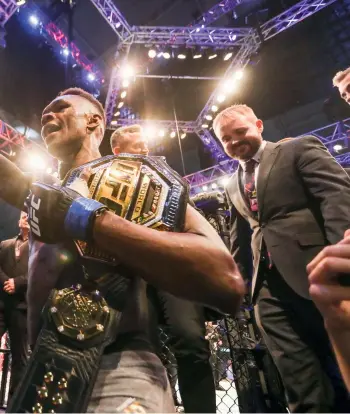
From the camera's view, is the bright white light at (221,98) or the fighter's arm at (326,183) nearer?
the fighter's arm at (326,183)

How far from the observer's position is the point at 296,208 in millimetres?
1748

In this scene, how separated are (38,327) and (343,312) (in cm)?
90

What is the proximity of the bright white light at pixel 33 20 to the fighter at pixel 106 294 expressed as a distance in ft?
42.6

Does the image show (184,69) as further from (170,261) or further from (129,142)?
(170,261)

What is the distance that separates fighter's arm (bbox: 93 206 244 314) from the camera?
84cm

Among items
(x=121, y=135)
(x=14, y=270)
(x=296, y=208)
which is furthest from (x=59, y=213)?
(x=14, y=270)

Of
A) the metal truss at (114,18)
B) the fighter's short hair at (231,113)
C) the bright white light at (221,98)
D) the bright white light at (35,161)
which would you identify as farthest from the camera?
the bright white light at (221,98)

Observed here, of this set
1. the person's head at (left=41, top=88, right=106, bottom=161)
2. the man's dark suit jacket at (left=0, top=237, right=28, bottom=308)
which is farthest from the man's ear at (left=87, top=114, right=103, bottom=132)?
the man's dark suit jacket at (left=0, top=237, right=28, bottom=308)

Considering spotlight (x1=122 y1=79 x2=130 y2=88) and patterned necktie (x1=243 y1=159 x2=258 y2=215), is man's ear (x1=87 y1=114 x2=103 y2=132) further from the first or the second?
spotlight (x1=122 y1=79 x2=130 y2=88)

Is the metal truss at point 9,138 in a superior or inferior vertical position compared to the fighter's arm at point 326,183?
superior

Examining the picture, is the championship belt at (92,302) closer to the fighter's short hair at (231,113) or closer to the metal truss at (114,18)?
the fighter's short hair at (231,113)

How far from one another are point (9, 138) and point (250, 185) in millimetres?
6967

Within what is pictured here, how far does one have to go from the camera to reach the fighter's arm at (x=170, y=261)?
33.2 inches

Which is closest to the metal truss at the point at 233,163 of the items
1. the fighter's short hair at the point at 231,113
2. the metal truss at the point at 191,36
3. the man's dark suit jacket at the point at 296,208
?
the metal truss at the point at 191,36
